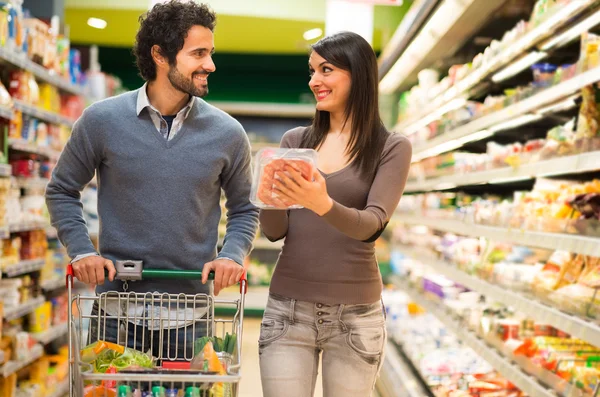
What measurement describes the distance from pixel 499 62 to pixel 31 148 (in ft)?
8.26

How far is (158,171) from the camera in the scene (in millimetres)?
2270

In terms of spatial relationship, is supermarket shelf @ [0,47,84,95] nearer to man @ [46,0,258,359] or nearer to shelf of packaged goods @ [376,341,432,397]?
man @ [46,0,258,359]

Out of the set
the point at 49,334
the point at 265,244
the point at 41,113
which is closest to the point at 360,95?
the point at 41,113

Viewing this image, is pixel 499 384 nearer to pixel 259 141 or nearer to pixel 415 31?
pixel 415 31

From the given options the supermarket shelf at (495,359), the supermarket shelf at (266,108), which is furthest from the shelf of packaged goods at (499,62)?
the supermarket shelf at (266,108)

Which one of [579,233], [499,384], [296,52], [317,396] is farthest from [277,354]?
[296,52]

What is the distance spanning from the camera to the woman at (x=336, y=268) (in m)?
2.12

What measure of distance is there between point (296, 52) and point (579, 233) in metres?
7.49

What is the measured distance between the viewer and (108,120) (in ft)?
7.57

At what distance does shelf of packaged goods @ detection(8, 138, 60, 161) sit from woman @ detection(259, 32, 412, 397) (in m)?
2.42

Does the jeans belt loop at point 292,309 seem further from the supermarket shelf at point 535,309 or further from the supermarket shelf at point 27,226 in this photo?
the supermarket shelf at point 27,226

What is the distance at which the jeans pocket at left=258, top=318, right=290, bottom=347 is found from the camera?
2143mm

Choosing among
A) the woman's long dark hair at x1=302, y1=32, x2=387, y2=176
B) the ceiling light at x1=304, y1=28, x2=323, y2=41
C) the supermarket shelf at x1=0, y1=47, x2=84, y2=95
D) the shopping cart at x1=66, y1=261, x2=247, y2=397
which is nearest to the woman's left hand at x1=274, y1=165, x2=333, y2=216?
the shopping cart at x1=66, y1=261, x2=247, y2=397

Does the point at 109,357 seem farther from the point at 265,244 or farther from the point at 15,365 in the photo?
the point at 265,244
